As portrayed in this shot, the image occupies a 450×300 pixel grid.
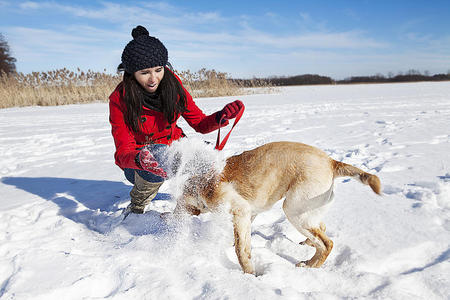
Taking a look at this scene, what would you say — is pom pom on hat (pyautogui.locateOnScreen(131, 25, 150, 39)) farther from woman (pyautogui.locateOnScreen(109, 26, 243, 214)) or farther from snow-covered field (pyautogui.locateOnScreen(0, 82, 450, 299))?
snow-covered field (pyautogui.locateOnScreen(0, 82, 450, 299))

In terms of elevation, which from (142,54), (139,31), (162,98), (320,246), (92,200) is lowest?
(92,200)

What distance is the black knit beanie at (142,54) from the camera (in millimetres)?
2434

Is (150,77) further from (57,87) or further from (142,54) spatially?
(57,87)

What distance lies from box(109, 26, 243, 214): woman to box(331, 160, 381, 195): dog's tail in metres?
1.00

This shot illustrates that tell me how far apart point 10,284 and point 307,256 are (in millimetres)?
2045

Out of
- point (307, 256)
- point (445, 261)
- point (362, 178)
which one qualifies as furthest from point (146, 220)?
point (445, 261)

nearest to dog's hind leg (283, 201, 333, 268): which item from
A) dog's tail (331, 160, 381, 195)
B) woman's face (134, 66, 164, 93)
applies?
dog's tail (331, 160, 381, 195)

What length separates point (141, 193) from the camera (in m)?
2.93

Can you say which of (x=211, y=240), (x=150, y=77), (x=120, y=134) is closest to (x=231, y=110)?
(x=150, y=77)

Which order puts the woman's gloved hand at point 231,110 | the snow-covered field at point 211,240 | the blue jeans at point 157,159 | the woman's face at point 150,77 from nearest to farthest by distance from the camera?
the snow-covered field at point 211,240 < the blue jeans at point 157,159 < the woman's face at point 150,77 < the woman's gloved hand at point 231,110

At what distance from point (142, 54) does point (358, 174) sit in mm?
1918

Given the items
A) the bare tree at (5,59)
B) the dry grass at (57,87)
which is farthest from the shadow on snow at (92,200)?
the bare tree at (5,59)

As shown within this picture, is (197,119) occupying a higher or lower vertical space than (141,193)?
higher

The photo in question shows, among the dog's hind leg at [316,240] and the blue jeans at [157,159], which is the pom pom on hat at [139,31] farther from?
the dog's hind leg at [316,240]
